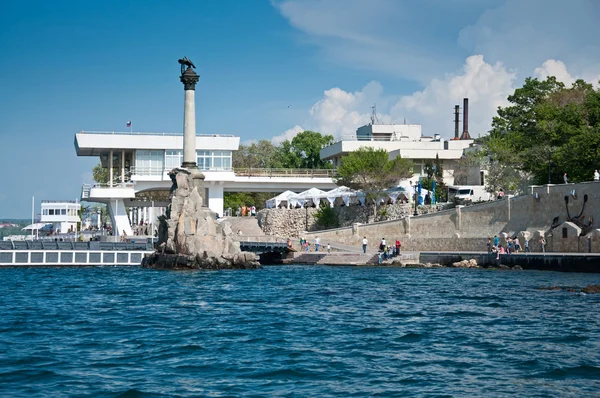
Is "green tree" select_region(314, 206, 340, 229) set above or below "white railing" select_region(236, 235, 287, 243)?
above

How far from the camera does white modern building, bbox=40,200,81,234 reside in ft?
291

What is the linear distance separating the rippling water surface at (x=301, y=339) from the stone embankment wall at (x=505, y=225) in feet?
30.0

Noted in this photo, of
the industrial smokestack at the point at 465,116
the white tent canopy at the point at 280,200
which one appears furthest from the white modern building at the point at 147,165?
the industrial smokestack at the point at 465,116

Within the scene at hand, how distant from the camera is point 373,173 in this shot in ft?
200

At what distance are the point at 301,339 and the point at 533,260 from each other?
25.1 metres

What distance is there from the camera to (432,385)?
16.0 metres

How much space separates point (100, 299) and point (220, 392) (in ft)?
54.4

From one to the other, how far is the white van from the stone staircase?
12.1 meters

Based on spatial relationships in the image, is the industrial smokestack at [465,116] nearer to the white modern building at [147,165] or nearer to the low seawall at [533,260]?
the white modern building at [147,165]

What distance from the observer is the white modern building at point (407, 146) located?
73.8 meters

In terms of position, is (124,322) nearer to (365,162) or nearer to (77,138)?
(365,162)

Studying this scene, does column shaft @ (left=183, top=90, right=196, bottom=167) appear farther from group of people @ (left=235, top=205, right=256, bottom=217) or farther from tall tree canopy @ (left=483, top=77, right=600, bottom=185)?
tall tree canopy @ (left=483, top=77, right=600, bottom=185)

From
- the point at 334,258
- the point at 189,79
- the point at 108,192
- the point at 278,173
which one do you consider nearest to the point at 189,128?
the point at 189,79

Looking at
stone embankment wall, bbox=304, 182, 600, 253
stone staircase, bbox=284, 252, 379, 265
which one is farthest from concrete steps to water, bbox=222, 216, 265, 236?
stone staircase, bbox=284, 252, 379, 265
